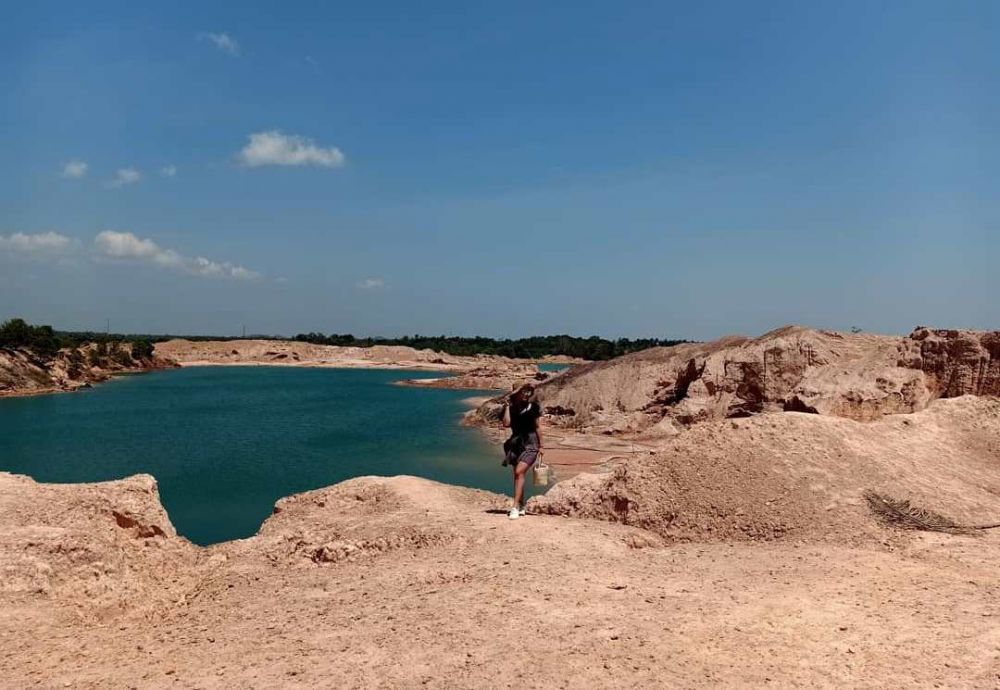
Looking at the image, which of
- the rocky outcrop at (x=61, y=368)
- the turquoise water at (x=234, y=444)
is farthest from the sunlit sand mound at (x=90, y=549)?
the rocky outcrop at (x=61, y=368)

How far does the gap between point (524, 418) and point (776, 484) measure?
3.39 metres

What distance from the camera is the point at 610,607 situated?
614 centimetres

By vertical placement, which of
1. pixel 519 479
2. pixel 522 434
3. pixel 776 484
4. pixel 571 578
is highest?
pixel 522 434

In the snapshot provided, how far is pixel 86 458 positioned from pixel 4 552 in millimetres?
22486

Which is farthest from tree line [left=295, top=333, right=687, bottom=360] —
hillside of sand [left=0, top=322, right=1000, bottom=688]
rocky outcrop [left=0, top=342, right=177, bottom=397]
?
hillside of sand [left=0, top=322, right=1000, bottom=688]

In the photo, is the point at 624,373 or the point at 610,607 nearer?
the point at 610,607

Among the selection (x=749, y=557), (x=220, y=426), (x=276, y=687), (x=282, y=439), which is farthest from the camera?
(x=220, y=426)

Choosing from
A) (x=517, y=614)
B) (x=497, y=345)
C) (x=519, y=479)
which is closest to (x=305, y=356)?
(x=497, y=345)

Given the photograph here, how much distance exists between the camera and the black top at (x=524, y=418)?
31.7 ft

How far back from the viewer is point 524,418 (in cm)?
970

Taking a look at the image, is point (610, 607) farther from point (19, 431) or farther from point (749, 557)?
point (19, 431)

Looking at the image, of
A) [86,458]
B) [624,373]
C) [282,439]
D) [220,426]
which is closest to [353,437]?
[282,439]

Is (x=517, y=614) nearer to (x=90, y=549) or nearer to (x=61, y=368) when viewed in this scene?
(x=90, y=549)

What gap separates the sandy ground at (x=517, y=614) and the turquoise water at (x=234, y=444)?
858 cm
